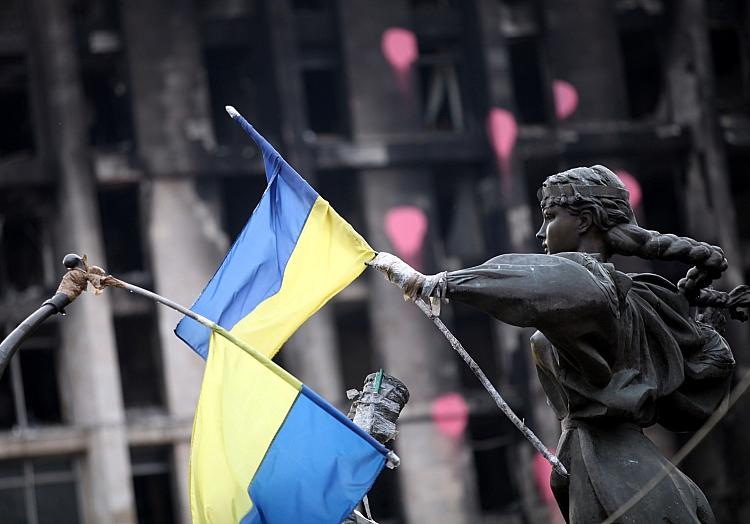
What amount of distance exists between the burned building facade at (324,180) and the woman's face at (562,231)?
35984 millimetres

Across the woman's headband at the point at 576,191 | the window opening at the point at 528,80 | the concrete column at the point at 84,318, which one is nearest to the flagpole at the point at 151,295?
the woman's headband at the point at 576,191

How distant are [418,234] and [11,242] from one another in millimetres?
9911

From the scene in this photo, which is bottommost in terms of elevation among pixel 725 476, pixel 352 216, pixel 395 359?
pixel 725 476

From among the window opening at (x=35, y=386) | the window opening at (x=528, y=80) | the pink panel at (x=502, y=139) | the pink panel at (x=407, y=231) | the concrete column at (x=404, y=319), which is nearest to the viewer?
the window opening at (x=35, y=386)

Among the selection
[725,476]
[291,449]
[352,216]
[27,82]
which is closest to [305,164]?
[352,216]

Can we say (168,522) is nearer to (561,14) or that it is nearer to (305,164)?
(305,164)

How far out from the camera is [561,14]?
51.2 meters

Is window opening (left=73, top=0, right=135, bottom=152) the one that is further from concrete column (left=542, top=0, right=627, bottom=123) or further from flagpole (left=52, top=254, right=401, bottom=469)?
flagpole (left=52, top=254, right=401, bottom=469)

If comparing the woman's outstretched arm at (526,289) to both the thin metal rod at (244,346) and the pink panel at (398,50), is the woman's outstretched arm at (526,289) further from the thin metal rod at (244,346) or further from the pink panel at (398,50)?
the pink panel at (398,50)

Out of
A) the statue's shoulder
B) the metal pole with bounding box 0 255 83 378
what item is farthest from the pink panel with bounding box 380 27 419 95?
the statue's shoulder

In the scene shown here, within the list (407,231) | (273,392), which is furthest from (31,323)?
(407,231)

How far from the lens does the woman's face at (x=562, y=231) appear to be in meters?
9.22

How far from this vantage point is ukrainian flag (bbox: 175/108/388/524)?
9.56 m

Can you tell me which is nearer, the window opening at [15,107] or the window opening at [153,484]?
the window opening at [153,484]
